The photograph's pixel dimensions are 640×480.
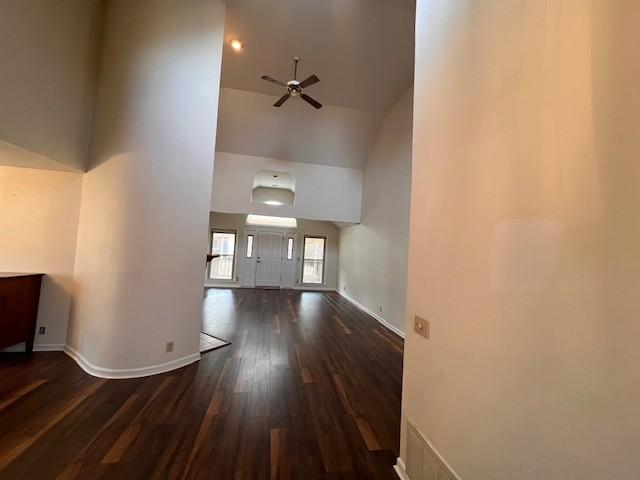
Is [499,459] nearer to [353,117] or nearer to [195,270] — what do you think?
[195,270]

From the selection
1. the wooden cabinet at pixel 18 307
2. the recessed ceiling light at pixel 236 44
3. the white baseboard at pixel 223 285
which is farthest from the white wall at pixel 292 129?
the white baseboard at pixel 223 285

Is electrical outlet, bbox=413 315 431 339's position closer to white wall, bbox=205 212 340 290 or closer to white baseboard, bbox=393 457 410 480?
white baseboard, bbox=393 457 410 480

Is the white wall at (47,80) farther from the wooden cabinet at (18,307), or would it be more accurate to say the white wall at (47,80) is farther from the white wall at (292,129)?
the white wall at (292,129)

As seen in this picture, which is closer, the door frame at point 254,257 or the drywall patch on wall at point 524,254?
the drywall patch on wall at point 524,254

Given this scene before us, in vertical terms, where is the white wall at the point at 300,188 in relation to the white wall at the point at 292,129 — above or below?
below

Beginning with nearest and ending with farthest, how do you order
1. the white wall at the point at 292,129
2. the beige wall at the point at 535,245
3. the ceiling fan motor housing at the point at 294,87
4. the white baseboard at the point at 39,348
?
the beige wall at the point at 535,245 → the white baseboard at the point at 39,348 → the ceiling fan motor housing at the point at 294,87 → the white wall at the point at 292,129

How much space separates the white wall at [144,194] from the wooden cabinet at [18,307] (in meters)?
0.42

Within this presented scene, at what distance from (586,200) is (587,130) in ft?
0.66

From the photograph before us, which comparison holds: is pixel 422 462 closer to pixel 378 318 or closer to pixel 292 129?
pixel 378 318

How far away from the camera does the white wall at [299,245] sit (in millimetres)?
8641

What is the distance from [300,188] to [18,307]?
5.08m

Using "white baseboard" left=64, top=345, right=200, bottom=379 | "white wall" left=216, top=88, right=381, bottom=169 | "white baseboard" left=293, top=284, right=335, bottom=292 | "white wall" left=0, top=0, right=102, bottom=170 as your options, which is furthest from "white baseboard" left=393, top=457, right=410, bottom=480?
"white baseboard" left=293, top=284, right=335, bottom=292

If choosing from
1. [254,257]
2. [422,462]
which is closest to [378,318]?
[422,462]

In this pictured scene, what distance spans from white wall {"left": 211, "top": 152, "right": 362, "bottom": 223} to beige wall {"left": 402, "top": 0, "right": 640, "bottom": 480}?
522 cm
